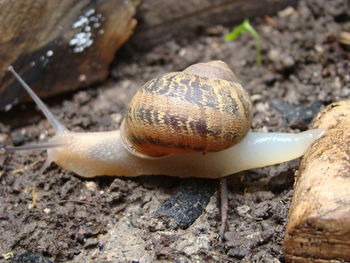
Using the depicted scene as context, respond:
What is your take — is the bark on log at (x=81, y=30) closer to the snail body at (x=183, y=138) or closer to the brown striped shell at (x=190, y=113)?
the snail body at (x=183, y=138)

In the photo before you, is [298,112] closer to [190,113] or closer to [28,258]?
[190,113]

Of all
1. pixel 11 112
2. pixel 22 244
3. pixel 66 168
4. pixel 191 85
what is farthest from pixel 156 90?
pixel 11 112

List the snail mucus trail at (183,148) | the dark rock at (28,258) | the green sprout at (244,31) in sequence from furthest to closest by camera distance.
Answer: the green sprout at (244,31), the snail mucus trail at (183,148), the dark rock at (28,258)

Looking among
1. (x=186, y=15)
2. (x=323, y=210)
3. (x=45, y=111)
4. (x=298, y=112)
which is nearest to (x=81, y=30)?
(x=45, y=111)

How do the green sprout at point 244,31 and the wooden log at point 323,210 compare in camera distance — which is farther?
the green sprout at point 244,31

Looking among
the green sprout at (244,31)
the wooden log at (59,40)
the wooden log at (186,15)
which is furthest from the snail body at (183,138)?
the wooden log at (186,15)

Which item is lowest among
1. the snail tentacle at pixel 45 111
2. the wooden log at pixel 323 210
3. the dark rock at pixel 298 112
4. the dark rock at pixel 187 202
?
the dark rock at pixel 298 112

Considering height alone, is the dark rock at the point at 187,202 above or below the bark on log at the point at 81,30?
below

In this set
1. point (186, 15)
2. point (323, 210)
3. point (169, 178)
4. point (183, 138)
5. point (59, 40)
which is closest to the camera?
point (323, 210)
